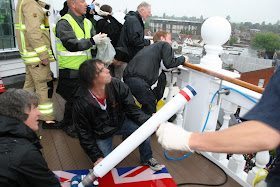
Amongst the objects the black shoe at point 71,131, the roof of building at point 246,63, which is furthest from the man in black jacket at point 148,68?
the roof of building at point 246,63

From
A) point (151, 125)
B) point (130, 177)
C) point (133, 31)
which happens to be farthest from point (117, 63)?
point (151, 125)

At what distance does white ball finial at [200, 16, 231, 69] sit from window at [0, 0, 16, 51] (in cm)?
396

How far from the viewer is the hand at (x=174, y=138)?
1.00 m

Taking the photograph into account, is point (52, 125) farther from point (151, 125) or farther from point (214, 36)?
point (214, 36)

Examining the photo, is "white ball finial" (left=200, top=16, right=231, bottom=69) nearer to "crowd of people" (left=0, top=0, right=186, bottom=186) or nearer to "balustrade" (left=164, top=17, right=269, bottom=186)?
"balustrade" (left=164, top=17, right=269, bottom=186)

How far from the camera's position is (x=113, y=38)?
362 cm

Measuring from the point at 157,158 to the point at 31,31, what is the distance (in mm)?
2196

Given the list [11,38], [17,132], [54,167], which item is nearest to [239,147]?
[17,132]

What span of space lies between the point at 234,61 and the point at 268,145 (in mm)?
41985

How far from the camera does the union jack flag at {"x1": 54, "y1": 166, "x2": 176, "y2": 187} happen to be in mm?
2086

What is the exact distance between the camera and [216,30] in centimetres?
226

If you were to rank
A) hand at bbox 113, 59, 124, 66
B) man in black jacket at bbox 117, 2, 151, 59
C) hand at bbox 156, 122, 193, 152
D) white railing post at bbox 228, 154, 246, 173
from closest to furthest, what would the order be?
hand at bbox 156, 122, 193, 152 → white railing post at bbox 228, 154, 246, 173 → man in black jacket at bbox 117, 2, 151, 59 → hand at bbox 113, 59, 124, 66

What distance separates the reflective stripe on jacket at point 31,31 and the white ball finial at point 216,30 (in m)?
2.02

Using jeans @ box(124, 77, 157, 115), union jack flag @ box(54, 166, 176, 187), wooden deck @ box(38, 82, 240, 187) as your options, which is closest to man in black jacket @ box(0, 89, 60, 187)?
union jack flag @ box(54, 166, 176, 187)
